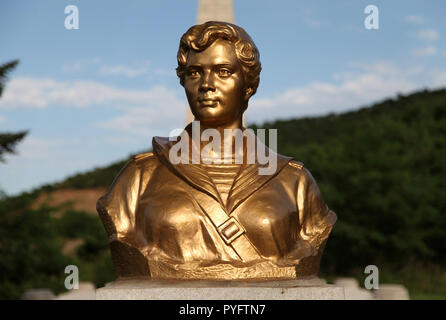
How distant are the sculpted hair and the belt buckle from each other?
1.07 metres

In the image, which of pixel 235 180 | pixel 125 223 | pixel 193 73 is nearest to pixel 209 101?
pixel 193 73

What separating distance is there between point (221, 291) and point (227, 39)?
1794 millimetres

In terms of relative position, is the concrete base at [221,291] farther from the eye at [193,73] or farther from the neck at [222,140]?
the eye at [193,73]

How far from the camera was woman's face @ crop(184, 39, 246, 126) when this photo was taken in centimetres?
456

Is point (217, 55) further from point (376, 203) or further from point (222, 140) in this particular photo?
point (376, 203)

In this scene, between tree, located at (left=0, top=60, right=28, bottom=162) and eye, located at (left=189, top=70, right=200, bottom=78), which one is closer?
eye, located at (left=189, top=70, right=200, bottom=78)

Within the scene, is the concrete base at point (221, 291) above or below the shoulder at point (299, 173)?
below

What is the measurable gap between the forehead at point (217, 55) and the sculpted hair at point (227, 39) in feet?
0.10

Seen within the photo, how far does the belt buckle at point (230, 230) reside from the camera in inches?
172

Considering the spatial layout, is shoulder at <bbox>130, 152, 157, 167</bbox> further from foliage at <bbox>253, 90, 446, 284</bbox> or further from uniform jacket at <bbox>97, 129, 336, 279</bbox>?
foliage at <bbox>253, 90, 446, 284</bbox>

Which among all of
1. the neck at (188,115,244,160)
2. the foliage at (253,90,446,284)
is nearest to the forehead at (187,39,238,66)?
the neck at (188,115,244,160)

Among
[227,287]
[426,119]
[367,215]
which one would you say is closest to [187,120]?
[227,287]

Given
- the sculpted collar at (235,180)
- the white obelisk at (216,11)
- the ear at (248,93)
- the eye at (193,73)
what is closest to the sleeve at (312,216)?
the sculpted collar at (235,180)

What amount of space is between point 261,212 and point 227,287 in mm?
651
